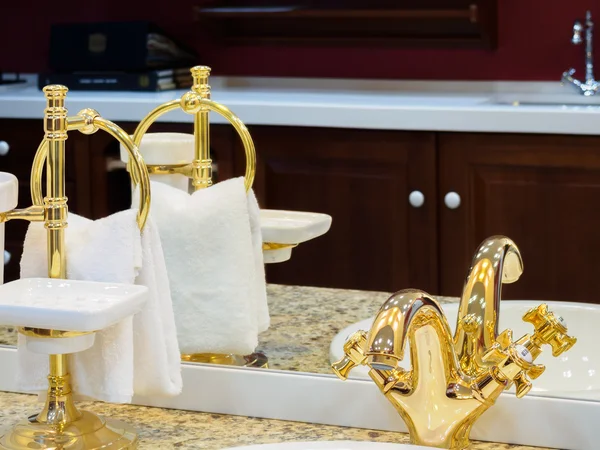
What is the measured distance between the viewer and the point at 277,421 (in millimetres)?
1048

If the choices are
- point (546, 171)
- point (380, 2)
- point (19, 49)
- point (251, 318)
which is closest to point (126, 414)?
point (251, 318)

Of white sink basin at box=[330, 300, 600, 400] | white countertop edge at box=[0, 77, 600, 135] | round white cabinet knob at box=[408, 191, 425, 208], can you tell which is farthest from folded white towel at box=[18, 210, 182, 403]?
round white cabinet knob at box=[408, 191, 425, 208]

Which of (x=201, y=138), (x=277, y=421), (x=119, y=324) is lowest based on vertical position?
(x=277, y=421)

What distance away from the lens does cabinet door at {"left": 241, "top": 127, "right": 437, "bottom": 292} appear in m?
1.30

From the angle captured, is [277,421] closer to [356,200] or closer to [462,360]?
[462,360]

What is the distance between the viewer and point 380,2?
64.9 inches

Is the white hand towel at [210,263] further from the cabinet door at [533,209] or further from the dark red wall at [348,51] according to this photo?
the dark red wall at [348,51]

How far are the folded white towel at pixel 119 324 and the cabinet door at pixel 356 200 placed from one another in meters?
0.29

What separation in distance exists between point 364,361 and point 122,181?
589 mm

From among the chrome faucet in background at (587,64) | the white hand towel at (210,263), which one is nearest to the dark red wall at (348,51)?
the chrome faucet in background at (587,64)

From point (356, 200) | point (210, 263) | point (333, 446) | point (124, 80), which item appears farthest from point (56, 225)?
point (124, 80)

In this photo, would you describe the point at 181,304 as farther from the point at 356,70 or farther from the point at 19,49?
the point at 19,49

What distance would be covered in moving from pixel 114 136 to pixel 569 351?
521 millimetres

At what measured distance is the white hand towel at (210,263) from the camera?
1111 millimetres
